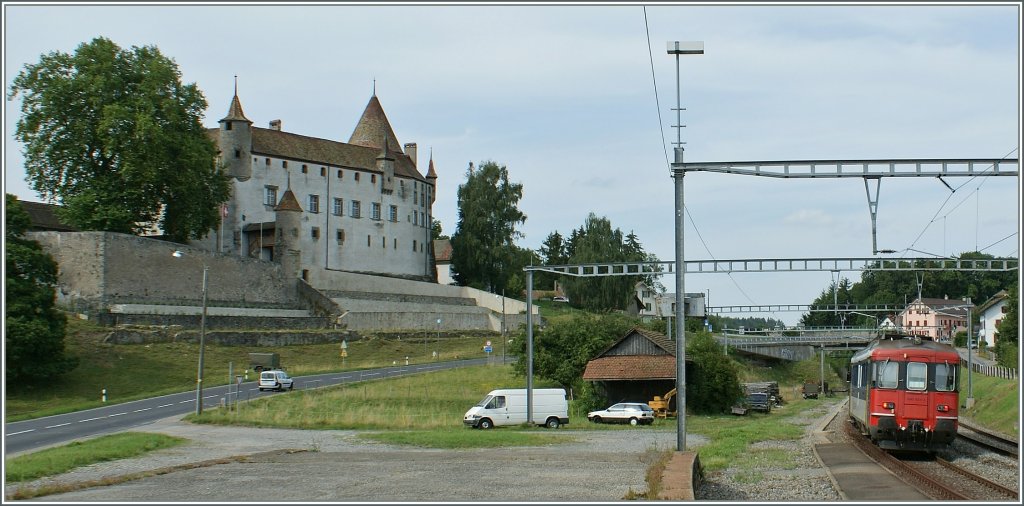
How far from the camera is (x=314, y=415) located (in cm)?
4100

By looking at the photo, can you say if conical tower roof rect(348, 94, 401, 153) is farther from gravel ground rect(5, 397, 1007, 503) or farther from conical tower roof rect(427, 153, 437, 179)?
gravel ground rect(5, 397, 1007, 503)

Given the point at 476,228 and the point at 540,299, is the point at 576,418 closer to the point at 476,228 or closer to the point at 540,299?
the point at 476,228

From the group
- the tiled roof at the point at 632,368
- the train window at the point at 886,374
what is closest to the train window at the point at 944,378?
the train window at the point at 886,374

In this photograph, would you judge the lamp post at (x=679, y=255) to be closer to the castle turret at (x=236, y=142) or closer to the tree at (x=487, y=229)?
the castle turret at (x=236, y=142)

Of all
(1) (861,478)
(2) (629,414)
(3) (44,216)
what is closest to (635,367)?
(2) (629,414)

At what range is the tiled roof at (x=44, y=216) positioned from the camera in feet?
256

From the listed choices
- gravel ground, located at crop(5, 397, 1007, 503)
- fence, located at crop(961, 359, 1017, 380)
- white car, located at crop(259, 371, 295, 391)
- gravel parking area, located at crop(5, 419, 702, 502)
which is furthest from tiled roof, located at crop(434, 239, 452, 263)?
gravel ground, located at crop(5, 397, 1007, 503)

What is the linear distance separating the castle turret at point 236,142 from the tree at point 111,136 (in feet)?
43.4

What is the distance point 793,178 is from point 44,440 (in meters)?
24.7

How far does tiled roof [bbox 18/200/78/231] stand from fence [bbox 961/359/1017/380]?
6403 cm

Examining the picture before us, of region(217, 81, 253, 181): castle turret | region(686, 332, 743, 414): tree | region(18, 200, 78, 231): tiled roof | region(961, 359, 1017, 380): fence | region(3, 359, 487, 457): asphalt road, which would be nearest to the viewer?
region(3, 359, 487, 457): asphalt road

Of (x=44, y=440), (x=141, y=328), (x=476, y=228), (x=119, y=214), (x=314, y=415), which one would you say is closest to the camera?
(x=44, y=440)

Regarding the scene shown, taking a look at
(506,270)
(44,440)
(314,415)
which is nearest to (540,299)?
(506,270)

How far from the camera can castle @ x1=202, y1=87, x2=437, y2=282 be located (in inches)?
3546
